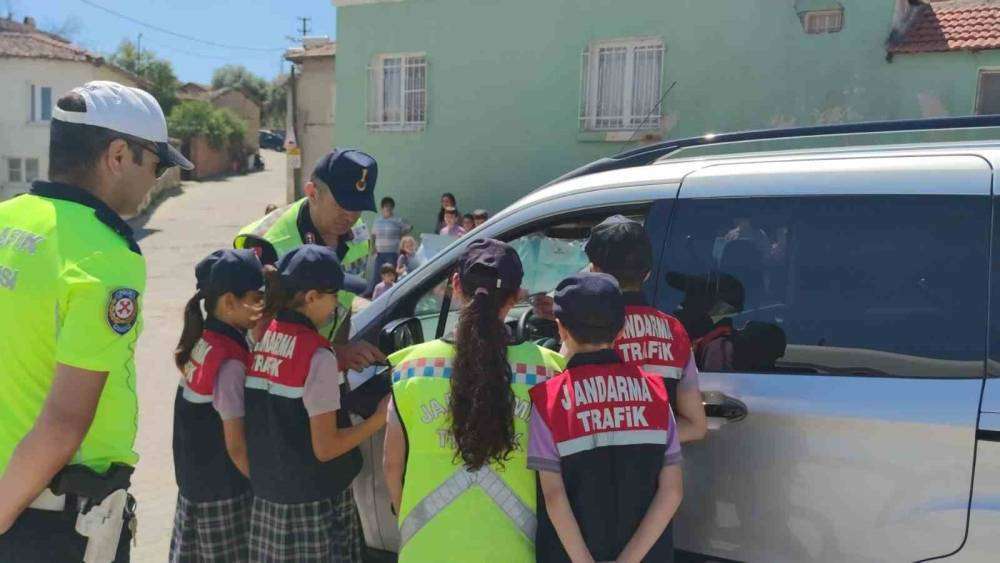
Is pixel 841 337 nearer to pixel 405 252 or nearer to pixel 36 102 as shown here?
pixel 405 252

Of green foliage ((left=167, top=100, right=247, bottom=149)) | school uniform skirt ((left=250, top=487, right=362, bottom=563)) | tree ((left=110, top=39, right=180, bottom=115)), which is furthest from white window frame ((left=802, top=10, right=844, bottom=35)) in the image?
tree ((left=110, top=39, right=180, bottom=115))

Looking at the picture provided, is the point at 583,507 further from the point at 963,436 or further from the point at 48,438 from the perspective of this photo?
the point at 48,438

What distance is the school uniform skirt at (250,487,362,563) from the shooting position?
99.1 inches

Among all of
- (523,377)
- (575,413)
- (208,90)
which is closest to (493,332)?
(523,377)

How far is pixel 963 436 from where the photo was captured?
1873 millimetres

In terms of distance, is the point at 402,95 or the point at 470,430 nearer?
the point at 470,430

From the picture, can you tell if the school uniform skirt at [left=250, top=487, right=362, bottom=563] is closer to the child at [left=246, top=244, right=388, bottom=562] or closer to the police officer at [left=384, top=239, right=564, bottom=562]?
the child at [left=246, top=244, right=388, bottom=562]

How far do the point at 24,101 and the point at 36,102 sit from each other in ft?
1.27

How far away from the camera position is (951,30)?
9586 millimetres

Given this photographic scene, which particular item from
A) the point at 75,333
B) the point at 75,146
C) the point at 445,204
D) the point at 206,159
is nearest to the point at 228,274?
the point at 75,146

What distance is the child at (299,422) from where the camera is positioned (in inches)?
94.3

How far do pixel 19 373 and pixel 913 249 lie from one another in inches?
88.6

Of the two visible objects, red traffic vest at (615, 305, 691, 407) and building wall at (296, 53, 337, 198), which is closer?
red traffic vest at (615, 305, 691, 407)

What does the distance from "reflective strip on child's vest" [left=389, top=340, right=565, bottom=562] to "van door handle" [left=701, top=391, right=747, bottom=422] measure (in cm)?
52
